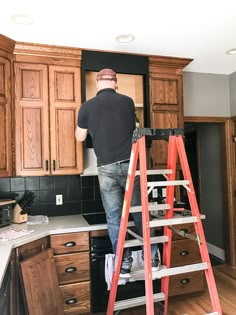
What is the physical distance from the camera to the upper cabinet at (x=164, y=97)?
2.76 m

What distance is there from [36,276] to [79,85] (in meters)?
1.67

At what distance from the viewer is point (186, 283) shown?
2.58 metres

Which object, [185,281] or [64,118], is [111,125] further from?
[185,281]

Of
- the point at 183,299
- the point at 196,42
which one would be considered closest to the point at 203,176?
the point at 183,299

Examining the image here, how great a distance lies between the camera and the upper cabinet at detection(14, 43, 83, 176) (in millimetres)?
2402

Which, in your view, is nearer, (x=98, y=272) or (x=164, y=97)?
(x=98, y=272)

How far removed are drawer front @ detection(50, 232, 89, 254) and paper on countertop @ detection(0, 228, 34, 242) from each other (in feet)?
0.76

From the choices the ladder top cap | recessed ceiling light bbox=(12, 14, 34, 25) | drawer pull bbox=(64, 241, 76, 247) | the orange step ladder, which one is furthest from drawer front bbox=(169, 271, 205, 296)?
recessed ceiling light bbox=(12, 14, 34, 25)

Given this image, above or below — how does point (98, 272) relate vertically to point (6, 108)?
below

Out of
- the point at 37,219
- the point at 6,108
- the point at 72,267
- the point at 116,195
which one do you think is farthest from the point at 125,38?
the point at 72,267

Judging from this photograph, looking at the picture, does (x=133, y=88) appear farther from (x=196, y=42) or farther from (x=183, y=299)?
(x=183, y=299)

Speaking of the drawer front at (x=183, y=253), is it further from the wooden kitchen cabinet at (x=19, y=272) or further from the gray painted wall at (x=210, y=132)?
the gray painted wall at (x=210, y=132)

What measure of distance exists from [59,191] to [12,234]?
2.83 feet

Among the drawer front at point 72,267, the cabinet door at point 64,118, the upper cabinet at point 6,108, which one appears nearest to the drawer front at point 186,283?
the drawer front at point 72,267
